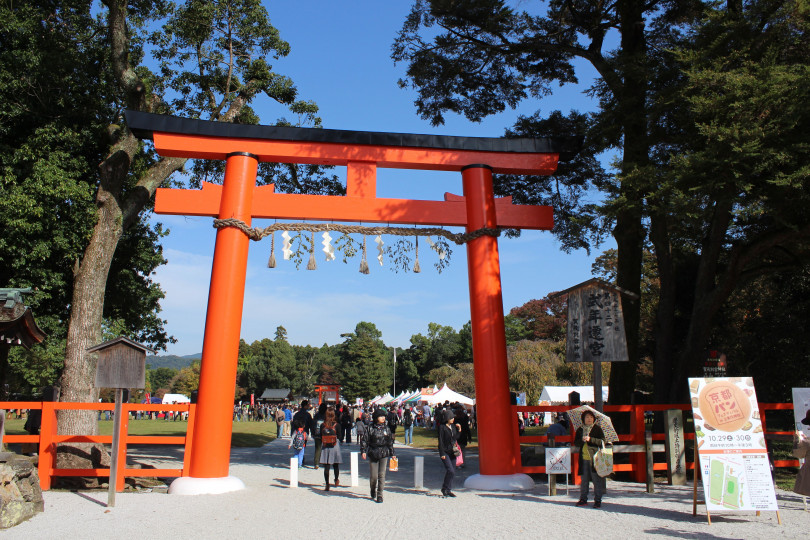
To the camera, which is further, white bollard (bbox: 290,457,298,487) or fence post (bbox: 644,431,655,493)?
white bollard (bbox: 290,457,298,487)

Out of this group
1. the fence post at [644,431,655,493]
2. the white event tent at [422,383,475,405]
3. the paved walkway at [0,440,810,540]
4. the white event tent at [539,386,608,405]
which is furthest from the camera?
the white event tent at [422,383,475,405]

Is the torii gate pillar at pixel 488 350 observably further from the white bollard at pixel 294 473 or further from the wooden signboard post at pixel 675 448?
the white bollard at pixel 294 473

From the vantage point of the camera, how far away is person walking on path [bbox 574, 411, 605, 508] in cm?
786

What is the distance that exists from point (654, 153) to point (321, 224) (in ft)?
25.3

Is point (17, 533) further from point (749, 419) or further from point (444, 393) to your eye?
point (444, 393)

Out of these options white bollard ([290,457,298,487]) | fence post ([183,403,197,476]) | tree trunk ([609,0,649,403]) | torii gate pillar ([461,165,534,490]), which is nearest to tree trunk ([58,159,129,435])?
fence post ([183,403,197,476])

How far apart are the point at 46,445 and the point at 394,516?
18.7ft

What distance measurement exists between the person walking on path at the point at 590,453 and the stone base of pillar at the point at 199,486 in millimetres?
5426

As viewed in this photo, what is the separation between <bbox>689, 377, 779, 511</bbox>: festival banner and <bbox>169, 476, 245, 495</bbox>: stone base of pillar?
688 cm

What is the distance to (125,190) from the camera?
15.8 metres

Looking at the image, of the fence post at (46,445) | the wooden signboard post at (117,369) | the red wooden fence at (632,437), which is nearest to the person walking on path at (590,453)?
the red wooden fence at (632,437)

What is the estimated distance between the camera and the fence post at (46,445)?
892 cm

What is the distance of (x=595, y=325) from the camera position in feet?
31.9

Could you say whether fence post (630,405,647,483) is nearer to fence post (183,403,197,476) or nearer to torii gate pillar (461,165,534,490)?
torii gate pillar (461,165,534,490)
